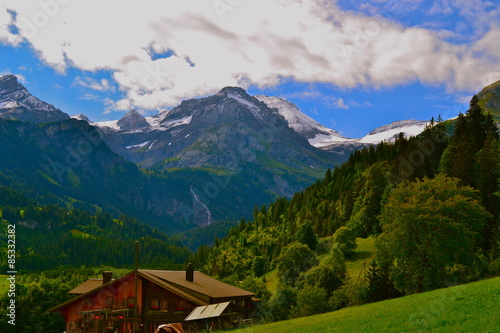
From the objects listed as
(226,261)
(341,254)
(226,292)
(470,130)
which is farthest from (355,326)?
(226,261)

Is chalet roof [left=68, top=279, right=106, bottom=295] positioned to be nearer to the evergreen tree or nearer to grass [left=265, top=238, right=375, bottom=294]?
grass [left=265, top=238, right=375, bottom=294]

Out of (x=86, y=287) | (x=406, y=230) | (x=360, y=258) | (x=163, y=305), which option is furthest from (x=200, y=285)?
(x=86, y=287)

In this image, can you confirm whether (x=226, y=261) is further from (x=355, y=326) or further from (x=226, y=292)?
(x=355, y=326)

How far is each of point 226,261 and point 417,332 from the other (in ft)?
438

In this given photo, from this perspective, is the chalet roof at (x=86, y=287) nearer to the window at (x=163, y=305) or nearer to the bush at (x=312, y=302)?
the window at (x=163, y=305)

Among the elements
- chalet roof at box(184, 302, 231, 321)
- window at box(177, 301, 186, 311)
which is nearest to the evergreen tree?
chalet roof at box(184, 302, 231, 321)

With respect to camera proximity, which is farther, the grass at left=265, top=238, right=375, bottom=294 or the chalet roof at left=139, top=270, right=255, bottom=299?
the grass at left=265, top=238, right=375, bottom=294

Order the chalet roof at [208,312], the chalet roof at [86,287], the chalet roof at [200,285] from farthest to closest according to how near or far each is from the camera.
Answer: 1. the chalet roof at [86,287]
2. the chalet roof at [200,285]
3. the chalet roof at [208,312]

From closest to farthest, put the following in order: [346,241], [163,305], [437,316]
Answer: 1. [437,316]
2. [163,305]
3. [346,241]

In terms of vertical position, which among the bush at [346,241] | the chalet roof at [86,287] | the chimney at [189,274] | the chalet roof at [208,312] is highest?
the bush at [346,241]

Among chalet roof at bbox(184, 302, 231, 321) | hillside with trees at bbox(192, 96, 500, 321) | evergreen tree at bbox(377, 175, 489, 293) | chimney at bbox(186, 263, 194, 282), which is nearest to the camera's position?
chalet roof at bbox(184, 302, 231, 321)

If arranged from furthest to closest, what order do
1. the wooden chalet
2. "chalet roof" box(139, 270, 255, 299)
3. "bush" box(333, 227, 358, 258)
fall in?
"bush" box(333, 227, 358, 258), "chalet roof" box(139, 270, 255, 299), the wooden chalet

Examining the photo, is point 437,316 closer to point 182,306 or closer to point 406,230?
point 406,230

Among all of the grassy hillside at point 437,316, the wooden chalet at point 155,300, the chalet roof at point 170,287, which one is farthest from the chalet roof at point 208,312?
the chalet roof at point 170,287
